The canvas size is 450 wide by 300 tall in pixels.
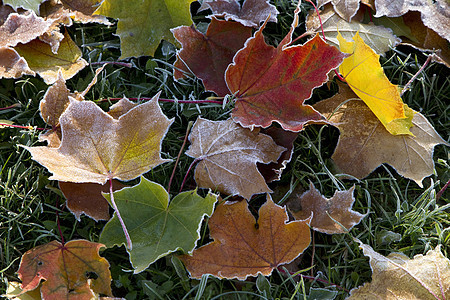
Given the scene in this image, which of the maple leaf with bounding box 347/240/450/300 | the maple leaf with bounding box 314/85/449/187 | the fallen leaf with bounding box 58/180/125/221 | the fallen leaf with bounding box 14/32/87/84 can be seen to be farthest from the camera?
the fallen leaf with bounding box 14/32/87/84

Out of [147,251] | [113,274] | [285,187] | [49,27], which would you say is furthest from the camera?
[49,27]

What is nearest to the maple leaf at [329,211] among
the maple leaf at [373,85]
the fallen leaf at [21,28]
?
the maple leaf at [373,85]

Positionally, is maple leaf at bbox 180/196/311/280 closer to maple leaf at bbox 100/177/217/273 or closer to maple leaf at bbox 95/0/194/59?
maple leaf at bbox 100/177/217/273

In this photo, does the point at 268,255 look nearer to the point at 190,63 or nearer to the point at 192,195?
the point at 192,195

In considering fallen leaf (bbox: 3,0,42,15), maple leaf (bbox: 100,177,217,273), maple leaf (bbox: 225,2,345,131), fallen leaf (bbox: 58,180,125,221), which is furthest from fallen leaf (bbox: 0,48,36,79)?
maple leaf (bbox: 225,2,345,131)

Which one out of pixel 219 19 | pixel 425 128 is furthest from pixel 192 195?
pixel 425 128

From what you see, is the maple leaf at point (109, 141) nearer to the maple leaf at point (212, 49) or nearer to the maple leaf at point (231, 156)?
the maple leaf at point (231, 156)
